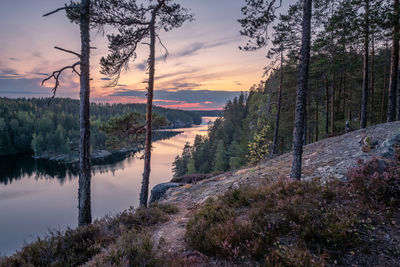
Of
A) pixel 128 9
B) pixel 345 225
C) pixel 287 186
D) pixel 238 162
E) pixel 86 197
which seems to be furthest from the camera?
pixel 238 162

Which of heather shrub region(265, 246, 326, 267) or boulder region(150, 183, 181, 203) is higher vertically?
heather shrub region(265, 246, 326, 267)

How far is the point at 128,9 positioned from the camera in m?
8.75

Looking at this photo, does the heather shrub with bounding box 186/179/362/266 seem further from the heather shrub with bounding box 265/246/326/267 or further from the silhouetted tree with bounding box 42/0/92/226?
the silhouetted tree with bounding box 42/0/92/226

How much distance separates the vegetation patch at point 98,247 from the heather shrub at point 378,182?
16.6 ft

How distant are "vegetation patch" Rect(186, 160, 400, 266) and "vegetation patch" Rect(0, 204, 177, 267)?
1137 millimetres

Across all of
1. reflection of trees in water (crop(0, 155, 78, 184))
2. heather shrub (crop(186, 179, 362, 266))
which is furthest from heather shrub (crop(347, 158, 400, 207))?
reflection of trees in water (crop(0, 155, 78, 184))

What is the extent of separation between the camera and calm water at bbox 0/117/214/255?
26.9 meters

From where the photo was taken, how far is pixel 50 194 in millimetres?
40062

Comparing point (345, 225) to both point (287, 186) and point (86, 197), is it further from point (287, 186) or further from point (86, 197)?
point (86, 197)

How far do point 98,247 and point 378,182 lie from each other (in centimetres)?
682

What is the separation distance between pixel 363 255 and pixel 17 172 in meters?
75.3

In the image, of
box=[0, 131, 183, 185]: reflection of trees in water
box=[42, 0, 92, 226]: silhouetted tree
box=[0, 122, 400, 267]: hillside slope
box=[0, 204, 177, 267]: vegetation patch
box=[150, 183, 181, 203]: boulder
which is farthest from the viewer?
box=[0, 131, 183, 185]: reflection of trees in water

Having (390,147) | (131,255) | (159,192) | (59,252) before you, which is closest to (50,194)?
(159,192)

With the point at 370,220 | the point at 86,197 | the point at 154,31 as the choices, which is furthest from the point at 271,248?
the point at 154,31
